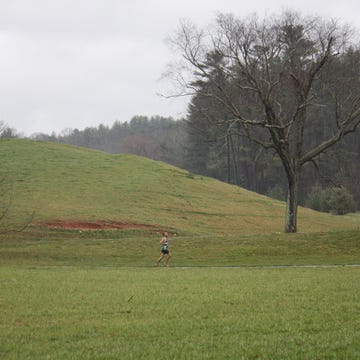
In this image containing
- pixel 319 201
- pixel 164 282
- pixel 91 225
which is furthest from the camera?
pixel 319 201

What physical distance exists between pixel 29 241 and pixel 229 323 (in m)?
32.3

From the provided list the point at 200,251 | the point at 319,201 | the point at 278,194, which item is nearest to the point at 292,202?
the point at 200,251

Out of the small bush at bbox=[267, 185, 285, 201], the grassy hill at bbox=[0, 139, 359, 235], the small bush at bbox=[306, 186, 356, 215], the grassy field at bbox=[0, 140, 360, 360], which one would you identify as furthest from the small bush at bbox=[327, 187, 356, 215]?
the grassy field at bbox=[0, 140, 360, 360]

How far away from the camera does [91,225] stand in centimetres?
4847

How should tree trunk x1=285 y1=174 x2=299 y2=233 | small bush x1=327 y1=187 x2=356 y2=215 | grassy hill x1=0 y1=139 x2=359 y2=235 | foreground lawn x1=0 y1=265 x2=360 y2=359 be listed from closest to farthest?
foreground lawn x1=0 y1=265 x2=360 y2=359 < tree trunk x1=285 y1=174 x2=299 y2=233 < grassy hill x1=0 y1=139 x2=359 y2=235 < small bush x1=327 y1=187 x2=356 y2=215

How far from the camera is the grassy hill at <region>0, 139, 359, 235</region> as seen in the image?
52.5 metres

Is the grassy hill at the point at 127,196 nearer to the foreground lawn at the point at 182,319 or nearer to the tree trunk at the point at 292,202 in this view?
the tree trunk at the point at 292,202

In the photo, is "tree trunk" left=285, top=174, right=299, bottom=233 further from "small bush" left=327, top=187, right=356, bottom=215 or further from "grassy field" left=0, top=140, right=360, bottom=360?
"small bush" left=327, top=187, right=356, bottom=215

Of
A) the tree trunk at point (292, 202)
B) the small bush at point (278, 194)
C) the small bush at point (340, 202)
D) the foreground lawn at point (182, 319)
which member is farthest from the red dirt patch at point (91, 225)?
the small bush at point (278, 194)

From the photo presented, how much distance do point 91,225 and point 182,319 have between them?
1431 inches

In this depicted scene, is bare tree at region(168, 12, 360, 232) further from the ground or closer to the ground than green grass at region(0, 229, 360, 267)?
further from the ground

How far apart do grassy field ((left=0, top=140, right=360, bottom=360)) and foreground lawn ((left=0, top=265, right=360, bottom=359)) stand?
0.10ft

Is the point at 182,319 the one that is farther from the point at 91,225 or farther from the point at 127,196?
the point at 127,196

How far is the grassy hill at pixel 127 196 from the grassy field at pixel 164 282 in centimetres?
28
